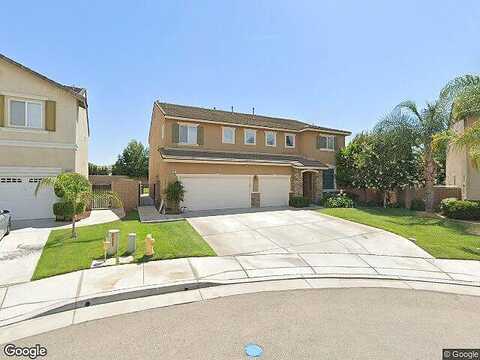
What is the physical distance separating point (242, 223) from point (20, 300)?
30.2 ft

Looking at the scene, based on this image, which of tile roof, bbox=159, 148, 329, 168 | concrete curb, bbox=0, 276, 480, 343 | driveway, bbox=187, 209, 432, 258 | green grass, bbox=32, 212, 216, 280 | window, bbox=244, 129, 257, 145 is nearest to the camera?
concrete curb, bbox=0, 276, 480, 343

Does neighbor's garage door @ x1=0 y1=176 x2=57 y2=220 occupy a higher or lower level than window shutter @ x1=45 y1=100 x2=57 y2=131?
lower

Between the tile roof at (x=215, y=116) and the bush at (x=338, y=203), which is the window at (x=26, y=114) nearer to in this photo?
the tile roof at (x=215, y=116)

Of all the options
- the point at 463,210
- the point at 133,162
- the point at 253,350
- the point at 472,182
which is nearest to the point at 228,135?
the point at 463,210

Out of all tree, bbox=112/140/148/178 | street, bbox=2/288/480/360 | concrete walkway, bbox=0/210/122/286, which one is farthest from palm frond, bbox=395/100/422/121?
tree, bbox=112/140/148/178

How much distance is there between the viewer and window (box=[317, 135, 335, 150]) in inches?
914

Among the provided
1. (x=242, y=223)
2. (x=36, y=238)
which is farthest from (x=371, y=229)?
(x=36, y=238)

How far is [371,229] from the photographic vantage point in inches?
488

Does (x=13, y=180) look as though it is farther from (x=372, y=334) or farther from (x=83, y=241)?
(x=372, y=334)

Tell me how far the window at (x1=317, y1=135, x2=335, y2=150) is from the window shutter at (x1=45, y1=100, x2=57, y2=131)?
60.5ft

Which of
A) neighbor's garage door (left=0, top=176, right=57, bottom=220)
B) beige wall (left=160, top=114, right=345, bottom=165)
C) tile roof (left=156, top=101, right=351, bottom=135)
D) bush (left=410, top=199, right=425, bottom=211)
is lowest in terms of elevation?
bush (left=410, top=199, right=425, bottom=211)

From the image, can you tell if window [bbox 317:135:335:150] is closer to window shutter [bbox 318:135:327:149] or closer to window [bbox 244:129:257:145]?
window shutter [bbox 318:135:327:149]

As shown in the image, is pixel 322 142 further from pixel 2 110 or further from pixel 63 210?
pixel 2 110

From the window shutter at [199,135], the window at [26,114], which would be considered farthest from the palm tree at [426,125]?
the window at [26,114]
